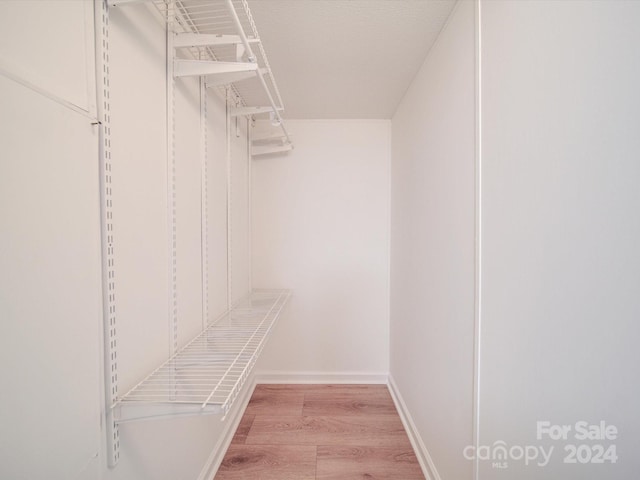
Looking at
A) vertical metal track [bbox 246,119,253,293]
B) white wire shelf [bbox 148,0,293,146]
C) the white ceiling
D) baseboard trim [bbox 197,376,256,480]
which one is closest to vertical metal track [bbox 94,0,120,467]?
white wire shelf [bbox 148,0,293,146]

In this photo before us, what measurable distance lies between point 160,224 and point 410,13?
1.43 meters

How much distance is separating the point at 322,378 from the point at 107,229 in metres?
2.20

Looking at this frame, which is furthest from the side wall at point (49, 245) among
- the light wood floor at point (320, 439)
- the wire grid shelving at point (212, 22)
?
the light wood floor at point (320, 439)

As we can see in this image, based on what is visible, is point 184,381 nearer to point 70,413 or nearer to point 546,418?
point 70,413

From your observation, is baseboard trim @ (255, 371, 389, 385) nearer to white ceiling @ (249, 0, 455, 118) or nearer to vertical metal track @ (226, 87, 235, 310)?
vertical metal track @ (226, 87, 235, 310)

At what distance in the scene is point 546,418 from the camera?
2.30 ft

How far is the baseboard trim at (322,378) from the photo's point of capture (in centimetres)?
241

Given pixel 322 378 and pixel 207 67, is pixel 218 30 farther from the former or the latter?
pixel 322 378

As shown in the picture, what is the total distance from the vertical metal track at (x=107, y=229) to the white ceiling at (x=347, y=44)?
68 cm

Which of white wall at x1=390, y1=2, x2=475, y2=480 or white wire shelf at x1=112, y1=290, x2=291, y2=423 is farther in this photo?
white wall at x1=390, y1=2, x2=475, y2=480

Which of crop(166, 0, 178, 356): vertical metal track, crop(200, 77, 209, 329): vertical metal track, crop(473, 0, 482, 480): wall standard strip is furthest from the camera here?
crop(200, 77, 209, 329): vertical metal track

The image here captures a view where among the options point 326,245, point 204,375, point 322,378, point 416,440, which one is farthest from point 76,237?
point 322,378

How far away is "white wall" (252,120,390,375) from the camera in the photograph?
2.40 m

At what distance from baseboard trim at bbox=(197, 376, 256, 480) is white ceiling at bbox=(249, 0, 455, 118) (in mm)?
2300
